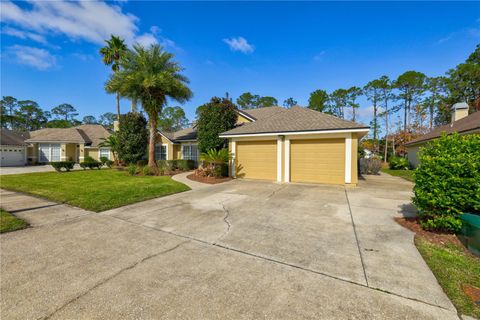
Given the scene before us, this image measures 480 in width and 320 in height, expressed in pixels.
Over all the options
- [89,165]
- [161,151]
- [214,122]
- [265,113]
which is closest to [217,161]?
[214,122]

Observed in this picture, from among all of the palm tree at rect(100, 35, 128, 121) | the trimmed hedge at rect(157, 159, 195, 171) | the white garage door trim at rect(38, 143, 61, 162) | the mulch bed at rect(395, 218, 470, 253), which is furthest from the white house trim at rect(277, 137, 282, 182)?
the white garage door trim at rect(38, 143, 61, 162)

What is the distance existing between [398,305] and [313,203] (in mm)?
4463

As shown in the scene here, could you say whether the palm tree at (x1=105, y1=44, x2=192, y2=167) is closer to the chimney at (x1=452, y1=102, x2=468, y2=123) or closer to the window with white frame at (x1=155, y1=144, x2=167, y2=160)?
the window with white frame at (x1=155, y1=144, x2=167, y2=160)

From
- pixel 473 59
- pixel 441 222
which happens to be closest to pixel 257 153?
pixel 441 222

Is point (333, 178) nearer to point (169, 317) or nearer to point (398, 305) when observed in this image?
point (398, 305)

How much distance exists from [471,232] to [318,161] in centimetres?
693

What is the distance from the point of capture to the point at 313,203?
22.0 ft

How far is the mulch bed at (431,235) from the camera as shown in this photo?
3.89m

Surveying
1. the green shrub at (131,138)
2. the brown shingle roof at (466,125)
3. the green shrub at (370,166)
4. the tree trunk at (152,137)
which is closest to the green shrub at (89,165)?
the green shrub at (131,138)

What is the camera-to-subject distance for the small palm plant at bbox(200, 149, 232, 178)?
39.6ft

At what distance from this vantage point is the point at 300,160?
35.4ft

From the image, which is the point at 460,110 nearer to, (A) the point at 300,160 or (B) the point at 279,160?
(A) the point at 300,160

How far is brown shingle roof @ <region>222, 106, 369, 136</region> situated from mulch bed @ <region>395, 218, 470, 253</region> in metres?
5.49

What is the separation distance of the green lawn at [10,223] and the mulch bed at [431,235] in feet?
29.5
